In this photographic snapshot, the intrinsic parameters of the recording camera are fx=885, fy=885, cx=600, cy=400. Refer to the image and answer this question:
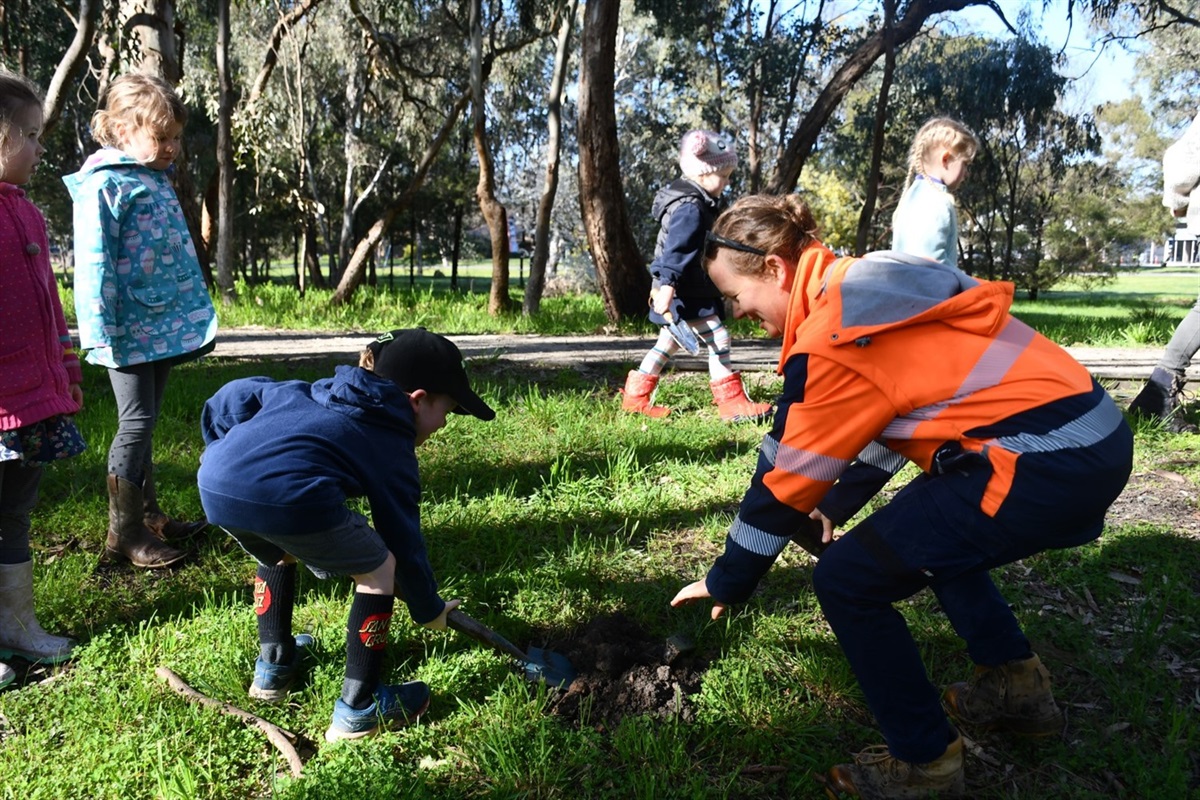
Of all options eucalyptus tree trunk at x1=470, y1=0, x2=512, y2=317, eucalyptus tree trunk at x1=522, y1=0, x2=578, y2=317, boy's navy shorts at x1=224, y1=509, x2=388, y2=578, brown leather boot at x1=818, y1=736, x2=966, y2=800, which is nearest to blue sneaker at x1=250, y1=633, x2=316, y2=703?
boy's navy shorts at x1=224, y1=509, x2=388, y2=578

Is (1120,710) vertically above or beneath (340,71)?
beneath

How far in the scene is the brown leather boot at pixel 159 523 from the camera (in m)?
3.52

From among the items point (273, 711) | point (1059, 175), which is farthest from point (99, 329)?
point (1059, 175)

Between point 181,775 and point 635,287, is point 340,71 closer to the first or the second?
point 635,287

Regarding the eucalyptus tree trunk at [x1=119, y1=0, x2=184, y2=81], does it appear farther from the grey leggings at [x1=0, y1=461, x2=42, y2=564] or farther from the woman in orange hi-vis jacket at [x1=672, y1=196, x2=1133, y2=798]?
the woman in orange hi-vis jacket at [x1=672, y1=196, x2=1133, y2=798]

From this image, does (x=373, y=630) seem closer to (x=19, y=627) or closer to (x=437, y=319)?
(x=19, y=627)

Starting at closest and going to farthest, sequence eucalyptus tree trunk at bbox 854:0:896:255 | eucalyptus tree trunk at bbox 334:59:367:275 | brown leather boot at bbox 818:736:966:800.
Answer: brown leather boot at bbox 818:736:966:800
eucalyptus tree trunk at bbox 854:0:896:255
eucalyptus tree trunk at bbox 334:59:367:275

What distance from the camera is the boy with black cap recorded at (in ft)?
7.22

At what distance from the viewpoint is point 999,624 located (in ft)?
7.80

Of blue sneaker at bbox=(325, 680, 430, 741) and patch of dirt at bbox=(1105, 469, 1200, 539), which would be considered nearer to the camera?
blue sneaker at bbox=(325, 680, 430, 741)

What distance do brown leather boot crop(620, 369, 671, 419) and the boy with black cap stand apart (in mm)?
2916

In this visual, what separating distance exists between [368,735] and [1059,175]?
31230mm

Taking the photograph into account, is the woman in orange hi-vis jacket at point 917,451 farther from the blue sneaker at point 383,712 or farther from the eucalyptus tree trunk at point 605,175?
the eucalyptus tree trunk at point 605,175

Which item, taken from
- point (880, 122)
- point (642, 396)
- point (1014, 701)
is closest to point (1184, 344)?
point (642, 396)
